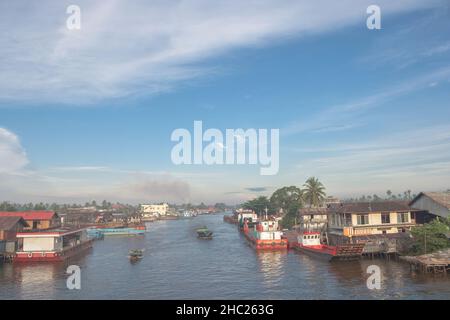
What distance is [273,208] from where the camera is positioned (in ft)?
517

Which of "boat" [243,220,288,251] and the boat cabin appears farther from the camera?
"boat" [243,220,288,251]

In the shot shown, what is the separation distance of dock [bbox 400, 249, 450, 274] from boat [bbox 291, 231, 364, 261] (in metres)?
8.89

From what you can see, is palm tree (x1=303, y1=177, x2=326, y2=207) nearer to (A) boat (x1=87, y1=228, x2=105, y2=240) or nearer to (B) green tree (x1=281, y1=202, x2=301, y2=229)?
(B) green tree (x1=281, y1=202, x2=301, y2=229)

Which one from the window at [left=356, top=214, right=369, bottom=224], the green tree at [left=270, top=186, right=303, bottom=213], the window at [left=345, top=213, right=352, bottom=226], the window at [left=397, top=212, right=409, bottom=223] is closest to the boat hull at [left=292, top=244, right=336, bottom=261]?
the window at [left=345, top=213, right=352, bottom=226]

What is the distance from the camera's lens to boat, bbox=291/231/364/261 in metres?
52.1

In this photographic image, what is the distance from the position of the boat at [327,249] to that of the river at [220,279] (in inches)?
47.2

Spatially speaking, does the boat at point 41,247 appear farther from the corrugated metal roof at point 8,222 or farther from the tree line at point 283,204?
the tree line at point 283,204

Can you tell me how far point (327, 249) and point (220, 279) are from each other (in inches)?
737

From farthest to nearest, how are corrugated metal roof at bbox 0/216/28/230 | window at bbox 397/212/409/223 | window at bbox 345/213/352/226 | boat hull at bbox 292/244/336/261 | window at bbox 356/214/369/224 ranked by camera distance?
1. corrugated metal roof at bbox 0/216/28/230
2. window at bbox 397/212/409/223
3. window at bbox 345/213/352/226
4. window at bbox 356/214/369/224
5. boat hull at bbox 292/244/336/261

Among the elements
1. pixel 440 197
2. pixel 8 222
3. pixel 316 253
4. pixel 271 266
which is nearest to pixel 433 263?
pixel 316 253
